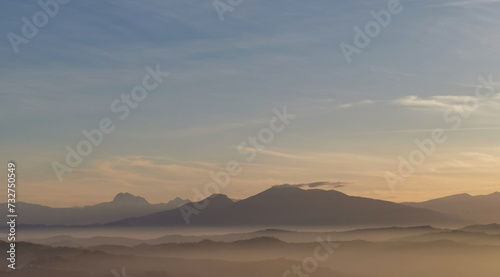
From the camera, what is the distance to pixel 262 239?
6544 centimetres

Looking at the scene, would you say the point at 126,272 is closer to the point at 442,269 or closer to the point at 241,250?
the point at 241,250

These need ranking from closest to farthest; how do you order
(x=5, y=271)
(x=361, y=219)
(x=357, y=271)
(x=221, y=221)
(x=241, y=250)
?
(x=5, y=271), (x=357, y=271), (x=241, y=250), (x=221, y=221), (x=361, y=219)

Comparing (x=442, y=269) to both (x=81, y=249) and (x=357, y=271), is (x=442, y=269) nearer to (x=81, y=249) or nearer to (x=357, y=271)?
(x=357, y=271)

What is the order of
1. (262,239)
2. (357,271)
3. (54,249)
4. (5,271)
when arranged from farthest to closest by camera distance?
1. (262,239)
2. (54,249)
3. (357,271)
4. (5,271)

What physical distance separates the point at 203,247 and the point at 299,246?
32.1 feet

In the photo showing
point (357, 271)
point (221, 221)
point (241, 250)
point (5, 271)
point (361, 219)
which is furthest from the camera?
point (361, 219)

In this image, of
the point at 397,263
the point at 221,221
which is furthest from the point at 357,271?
the point at 221,221

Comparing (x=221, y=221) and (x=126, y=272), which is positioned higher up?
(x=221, y=221)

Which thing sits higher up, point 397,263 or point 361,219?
point 361,219

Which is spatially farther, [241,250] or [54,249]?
[241,250]

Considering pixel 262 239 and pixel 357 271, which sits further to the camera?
pixel 262 239

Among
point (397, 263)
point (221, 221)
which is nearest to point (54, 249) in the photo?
point (397, 263)

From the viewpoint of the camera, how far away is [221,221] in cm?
12500

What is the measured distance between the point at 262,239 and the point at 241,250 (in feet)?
15.6
